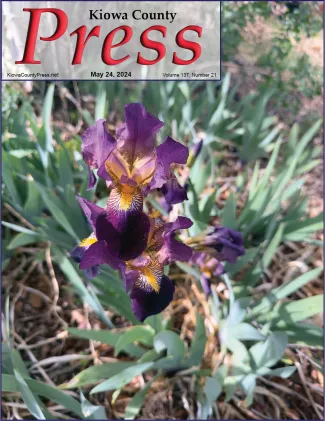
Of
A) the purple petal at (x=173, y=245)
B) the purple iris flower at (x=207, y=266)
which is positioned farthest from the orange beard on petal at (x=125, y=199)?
the purple iris flower at (x=207, y=266)

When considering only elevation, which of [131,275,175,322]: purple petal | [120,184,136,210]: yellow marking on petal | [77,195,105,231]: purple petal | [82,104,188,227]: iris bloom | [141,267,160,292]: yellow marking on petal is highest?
[82,104,188,227]: iris bloom

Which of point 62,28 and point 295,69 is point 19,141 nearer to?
point 62,28

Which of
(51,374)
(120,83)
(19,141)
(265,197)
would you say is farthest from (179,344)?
(120,83)

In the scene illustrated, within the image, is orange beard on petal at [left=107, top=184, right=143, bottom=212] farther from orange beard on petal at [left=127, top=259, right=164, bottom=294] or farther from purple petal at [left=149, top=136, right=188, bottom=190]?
orange beard on petal at [left=127, top=259, right=164, bottom=294]

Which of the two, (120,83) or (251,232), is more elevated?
(120,83)

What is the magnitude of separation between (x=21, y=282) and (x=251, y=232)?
97cm

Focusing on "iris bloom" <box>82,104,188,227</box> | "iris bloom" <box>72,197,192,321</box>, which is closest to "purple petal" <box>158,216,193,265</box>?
"iris bloom" <box>72,197,192,321</box>

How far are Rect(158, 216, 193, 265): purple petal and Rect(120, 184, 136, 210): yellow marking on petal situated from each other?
0.40 ft

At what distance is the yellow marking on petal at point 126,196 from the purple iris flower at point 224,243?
0.36 m

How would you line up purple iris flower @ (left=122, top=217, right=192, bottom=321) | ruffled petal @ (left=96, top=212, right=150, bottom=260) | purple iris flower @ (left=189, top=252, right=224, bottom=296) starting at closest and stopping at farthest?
ruffled petal @ (left=96, top=212, right=150, bottom=260), purple iris flower @ (left=122, top=217, right=192, bottom=321), purple iris flower @ (left=189, top=252, right=224, bottom=296)

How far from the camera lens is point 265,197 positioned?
5.08ft

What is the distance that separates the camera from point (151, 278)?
3.27 ft

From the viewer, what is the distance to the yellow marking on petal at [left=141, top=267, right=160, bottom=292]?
100cm

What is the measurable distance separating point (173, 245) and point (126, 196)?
0.54ft
